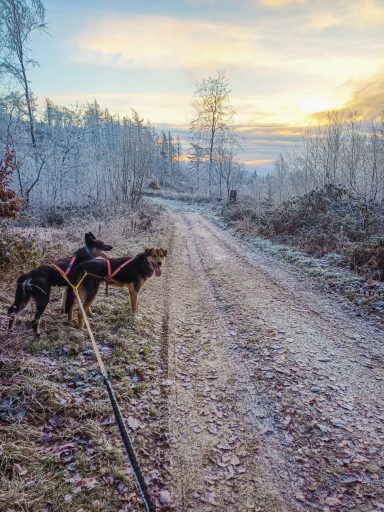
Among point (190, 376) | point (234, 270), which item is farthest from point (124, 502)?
point (234, 270)

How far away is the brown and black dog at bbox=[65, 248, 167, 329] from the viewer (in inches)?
218

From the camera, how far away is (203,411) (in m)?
3.83

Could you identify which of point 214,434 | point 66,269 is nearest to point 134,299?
point 66,269

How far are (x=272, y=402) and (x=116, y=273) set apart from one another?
11.8 feet

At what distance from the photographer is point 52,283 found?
503 centimetres

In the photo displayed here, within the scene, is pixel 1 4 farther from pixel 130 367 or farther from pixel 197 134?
pixel 197 134

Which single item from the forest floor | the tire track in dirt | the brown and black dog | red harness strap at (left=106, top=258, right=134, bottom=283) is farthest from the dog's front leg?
the tire track in dirt

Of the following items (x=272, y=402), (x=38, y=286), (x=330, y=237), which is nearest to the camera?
(x=272, y=402)

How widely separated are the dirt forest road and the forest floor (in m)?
0.01

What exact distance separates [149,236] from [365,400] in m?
12.2

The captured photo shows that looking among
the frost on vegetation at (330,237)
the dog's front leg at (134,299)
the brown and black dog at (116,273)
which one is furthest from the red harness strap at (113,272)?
the frost on vegetation at (330,237)

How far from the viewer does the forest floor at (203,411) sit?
8.98 ft

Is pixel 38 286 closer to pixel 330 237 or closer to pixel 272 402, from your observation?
pixel 272 402

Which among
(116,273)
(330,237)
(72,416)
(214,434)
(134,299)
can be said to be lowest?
(214,434)
